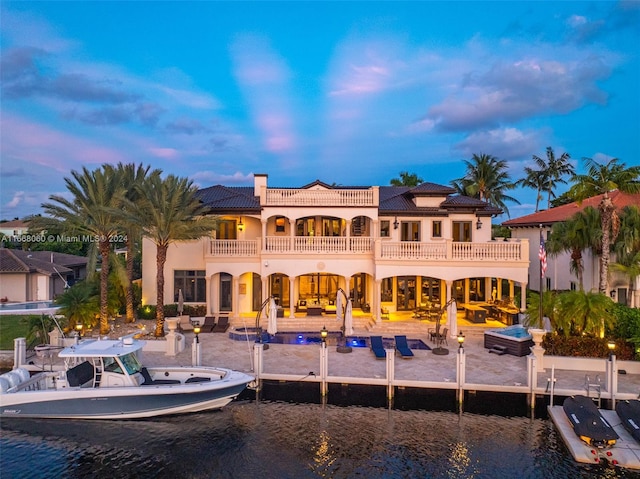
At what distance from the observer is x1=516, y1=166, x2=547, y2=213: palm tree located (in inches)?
1956

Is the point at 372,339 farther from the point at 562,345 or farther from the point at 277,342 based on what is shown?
the point at 562,345

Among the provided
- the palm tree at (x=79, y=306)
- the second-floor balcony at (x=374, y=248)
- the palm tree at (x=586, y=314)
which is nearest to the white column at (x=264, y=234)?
the second-floor balcony at (x=374, y=248)

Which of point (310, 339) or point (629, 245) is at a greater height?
point (629, 245)

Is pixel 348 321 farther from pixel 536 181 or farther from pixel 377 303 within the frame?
pixel 536 181

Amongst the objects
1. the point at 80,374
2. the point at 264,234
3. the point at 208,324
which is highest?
the point at 264,234

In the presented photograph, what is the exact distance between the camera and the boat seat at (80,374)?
516 inches

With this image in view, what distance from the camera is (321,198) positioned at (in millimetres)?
24875

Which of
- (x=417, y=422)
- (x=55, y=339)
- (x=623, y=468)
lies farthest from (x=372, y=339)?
(x=55, y=339)

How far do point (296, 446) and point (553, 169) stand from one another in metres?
50.4

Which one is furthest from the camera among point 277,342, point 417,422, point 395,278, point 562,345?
point 395,278

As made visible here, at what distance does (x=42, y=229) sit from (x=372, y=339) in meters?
18.3

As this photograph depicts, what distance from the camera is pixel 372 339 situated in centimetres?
1866

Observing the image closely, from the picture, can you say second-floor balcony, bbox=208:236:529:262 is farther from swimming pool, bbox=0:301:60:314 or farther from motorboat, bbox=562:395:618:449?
motorboat, bbox=562:395:618:449

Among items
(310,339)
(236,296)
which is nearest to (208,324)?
(236,296)
